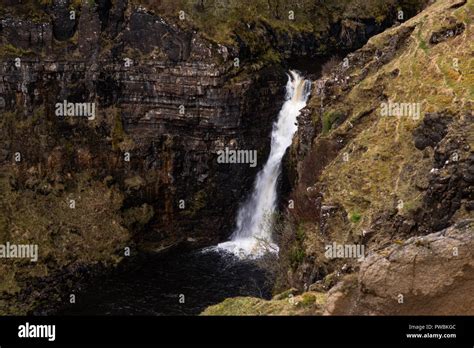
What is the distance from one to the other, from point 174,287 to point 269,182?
→ 14.6m

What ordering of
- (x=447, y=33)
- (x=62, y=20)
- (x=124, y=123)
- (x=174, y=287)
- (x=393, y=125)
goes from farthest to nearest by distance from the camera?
(x=124, y=123), (x=62, y=20), (x=174, y=287), (x=447, y=33), (x=393, y=125)

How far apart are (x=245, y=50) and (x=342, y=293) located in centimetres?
4366

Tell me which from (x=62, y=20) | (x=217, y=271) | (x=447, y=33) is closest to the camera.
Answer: (x=447, y=33)

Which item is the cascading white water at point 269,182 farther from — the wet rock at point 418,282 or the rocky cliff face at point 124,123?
the wet rock at point 418,282

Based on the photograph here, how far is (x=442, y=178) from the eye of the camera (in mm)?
27625

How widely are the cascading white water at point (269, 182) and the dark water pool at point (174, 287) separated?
3726 mm

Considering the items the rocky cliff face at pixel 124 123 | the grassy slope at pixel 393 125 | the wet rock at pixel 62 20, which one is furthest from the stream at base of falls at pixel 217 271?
the wet rock at pixel 62 20

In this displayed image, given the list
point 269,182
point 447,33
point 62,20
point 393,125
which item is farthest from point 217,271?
point 62,20

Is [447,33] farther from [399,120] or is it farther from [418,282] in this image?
[418,282]

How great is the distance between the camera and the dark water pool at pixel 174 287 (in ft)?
153

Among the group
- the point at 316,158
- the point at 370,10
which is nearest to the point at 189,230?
the point at 316,158

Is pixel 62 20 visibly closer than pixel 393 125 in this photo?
No

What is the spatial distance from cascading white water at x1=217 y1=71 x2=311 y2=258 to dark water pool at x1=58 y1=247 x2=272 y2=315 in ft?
12.2

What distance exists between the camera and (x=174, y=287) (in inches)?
1957
